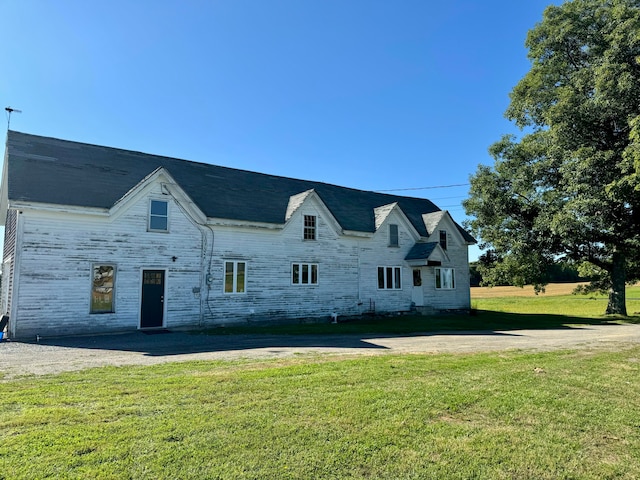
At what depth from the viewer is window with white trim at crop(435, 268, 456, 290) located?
27250mm

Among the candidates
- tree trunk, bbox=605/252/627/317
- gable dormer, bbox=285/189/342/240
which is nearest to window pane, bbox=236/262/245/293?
gable dormer, bbox=285/189/342/240

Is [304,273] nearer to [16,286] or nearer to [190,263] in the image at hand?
[190,263]

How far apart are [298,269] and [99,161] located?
36.4ft

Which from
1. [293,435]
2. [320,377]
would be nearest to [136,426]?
[293,435]

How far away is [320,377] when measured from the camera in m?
7.43

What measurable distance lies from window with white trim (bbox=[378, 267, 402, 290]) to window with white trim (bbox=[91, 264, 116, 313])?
14.9 metres

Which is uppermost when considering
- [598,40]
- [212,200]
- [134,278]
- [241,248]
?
[598,40]

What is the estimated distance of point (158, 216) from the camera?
17.4m

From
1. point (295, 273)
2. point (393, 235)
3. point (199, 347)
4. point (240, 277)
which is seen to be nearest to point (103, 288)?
point (240, 277)

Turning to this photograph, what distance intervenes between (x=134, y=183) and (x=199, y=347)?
10.0 metres

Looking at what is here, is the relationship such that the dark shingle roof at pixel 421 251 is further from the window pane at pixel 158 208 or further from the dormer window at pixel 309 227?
the window pane at pixel 158 208

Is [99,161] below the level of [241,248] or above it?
above

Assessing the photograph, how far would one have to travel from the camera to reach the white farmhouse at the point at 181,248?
15.0m

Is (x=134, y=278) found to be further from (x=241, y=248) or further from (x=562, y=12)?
(x=562, y=12)
